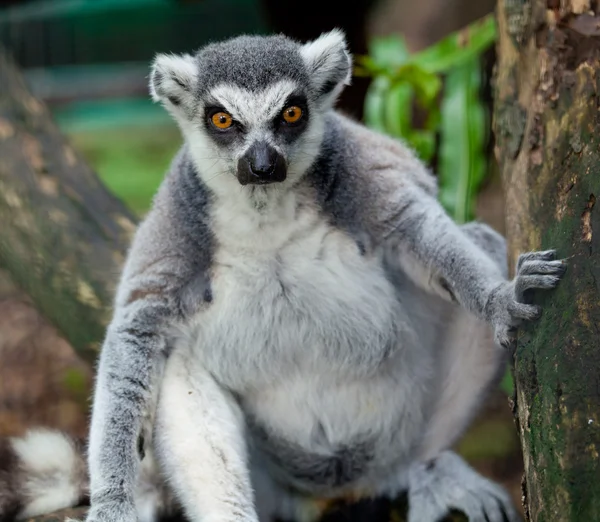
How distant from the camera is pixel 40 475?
13.8 ft

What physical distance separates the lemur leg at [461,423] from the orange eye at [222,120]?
1368mm

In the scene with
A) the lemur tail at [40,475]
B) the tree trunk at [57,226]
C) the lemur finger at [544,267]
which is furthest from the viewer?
the tree trunk at [57,226]

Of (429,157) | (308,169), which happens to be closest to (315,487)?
(308,169)

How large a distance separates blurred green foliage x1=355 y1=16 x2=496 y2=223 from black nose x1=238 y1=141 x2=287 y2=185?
98.3 inches

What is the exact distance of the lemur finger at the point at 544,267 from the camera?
3.08 meters

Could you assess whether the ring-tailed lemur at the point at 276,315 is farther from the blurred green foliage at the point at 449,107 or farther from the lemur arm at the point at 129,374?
the blurred green foliage at the point at 449,107

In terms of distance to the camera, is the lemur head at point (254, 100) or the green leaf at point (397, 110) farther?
the green leaf at point (397, 110)

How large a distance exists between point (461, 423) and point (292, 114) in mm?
1819

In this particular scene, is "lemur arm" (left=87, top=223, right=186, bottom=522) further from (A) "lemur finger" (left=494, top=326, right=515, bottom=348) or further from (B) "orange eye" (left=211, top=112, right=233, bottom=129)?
(A) "lemur finger" (left=494, top=326, right=515, bottom=348)

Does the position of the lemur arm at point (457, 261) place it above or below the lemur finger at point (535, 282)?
above

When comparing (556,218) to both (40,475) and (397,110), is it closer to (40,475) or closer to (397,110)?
(40,475)

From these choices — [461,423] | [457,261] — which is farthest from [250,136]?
[461,423]

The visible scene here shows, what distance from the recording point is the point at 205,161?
12.7 ft

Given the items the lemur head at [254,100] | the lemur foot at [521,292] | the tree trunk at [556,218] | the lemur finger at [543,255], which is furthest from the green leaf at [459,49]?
the lemur finger at [543,255]
